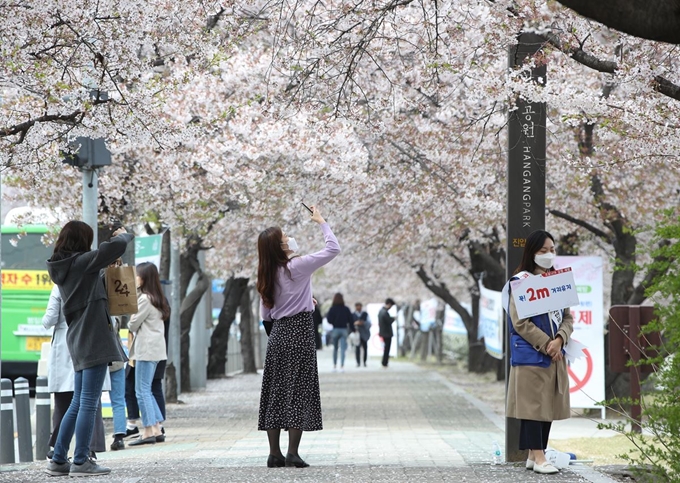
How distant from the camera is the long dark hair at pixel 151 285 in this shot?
498 inches

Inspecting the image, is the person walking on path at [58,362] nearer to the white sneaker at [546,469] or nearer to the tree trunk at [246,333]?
the white sneaker at [546,469]

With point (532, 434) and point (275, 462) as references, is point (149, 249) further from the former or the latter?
point (532, 434)

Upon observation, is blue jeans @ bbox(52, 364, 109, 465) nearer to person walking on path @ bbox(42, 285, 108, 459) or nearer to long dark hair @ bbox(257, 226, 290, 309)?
person walking on path @ bbox(42, 285, 108, 459)

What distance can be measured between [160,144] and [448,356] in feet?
117

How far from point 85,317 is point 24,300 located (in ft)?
53.2

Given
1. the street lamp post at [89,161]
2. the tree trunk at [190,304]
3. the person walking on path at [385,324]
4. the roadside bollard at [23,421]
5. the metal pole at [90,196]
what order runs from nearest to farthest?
the roadside bollard at [23,421]
the street lamp post at [89,161]
the metal pole at [90,196]
the tree trunk at [190,304]
the person walking on path at [385,324]

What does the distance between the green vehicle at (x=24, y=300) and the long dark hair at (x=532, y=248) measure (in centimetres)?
1699

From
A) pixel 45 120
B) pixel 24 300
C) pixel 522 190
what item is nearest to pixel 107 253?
pixel 45 120

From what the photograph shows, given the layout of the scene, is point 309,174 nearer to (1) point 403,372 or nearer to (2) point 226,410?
(2) point 226,410

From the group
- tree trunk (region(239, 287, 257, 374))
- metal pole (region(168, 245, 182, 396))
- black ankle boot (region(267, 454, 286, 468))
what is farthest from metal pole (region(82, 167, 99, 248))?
tree trunk (region(239, 287, 257, 374))

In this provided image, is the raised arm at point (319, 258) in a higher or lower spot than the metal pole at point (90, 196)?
lower

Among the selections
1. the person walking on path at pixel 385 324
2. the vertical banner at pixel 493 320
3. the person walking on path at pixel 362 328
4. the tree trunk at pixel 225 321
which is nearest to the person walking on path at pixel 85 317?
the vertical banner at pixel 493 320

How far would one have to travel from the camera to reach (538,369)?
8562mm

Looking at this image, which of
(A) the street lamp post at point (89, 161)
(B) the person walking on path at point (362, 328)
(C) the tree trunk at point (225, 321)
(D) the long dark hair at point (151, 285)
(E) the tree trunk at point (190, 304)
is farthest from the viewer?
(B) the person walking on path at point (362, 328)
